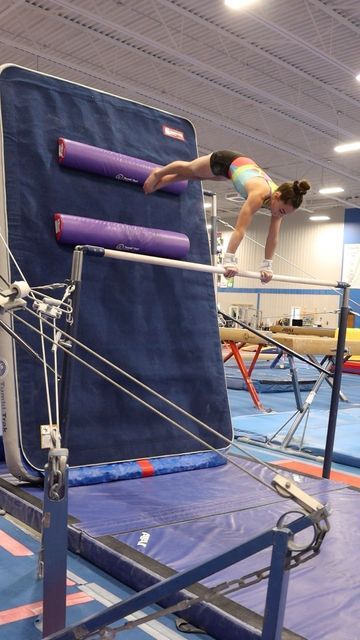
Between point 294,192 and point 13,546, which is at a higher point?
point 294,192

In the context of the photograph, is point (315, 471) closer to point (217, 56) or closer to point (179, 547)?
point (179, 547)

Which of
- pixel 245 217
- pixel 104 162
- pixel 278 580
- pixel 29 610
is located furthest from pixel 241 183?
pixel 278 580

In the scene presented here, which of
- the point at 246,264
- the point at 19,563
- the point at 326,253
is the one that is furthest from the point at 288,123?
the point at 19,563

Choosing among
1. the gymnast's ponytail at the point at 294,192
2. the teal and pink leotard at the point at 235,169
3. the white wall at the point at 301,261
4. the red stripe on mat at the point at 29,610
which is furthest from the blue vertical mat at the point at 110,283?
the white wall at the point at 301,261

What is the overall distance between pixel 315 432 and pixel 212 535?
3.11 metres

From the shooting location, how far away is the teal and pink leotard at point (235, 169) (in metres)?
3.88

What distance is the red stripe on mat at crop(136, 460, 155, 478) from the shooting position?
3.31 m

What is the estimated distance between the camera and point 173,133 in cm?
409

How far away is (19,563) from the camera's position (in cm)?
245

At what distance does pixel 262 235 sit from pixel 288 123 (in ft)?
27.5

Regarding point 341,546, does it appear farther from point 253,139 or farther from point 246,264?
point 246,264

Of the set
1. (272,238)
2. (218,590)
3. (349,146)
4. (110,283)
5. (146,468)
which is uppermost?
(349,146)

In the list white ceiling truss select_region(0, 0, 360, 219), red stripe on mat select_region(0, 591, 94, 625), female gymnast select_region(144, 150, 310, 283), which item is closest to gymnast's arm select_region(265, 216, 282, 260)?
female gymnast select_region(144, 150, 310, 283)

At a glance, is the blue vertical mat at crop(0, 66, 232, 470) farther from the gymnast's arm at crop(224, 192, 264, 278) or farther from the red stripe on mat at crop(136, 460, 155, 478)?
the gymnast's arm at crop(224, 192, 264, 278)
